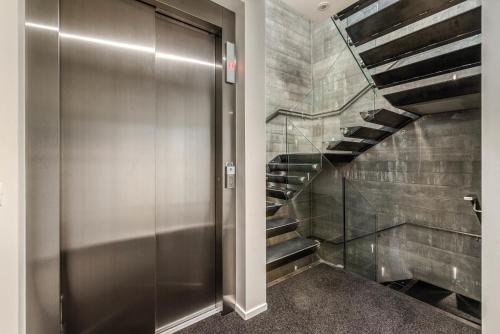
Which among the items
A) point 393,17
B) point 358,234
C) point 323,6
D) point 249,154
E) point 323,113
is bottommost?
point 358,234

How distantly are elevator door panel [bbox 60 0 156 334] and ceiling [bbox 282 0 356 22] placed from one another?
139 centimetres

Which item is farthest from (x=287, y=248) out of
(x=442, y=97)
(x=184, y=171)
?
(x=442, y=97)

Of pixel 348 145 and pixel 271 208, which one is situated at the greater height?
pixel 348 145

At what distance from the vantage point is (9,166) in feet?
3.93

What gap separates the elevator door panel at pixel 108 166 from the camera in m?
1.54

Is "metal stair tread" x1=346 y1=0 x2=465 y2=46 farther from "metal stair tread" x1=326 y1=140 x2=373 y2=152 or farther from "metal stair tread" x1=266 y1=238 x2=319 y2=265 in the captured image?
"metal stair tread" x1=266 y1=238 x2=319 y2=265

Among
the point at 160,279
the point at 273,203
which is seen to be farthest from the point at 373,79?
the point at 160,279

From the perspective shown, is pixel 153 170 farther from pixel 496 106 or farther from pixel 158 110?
pixel 496 106

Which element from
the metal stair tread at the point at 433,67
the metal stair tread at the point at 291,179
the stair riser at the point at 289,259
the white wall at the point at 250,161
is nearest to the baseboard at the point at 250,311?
the white wall at the point at 250,161

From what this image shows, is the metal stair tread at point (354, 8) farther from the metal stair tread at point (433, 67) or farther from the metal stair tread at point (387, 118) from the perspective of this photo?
the metal stair tread at point (387, 118)

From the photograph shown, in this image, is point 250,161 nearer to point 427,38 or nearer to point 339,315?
point 339,315

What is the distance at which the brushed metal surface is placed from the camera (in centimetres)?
131

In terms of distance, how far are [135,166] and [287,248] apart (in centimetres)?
215

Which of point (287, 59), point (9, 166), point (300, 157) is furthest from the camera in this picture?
point (287, 59)
